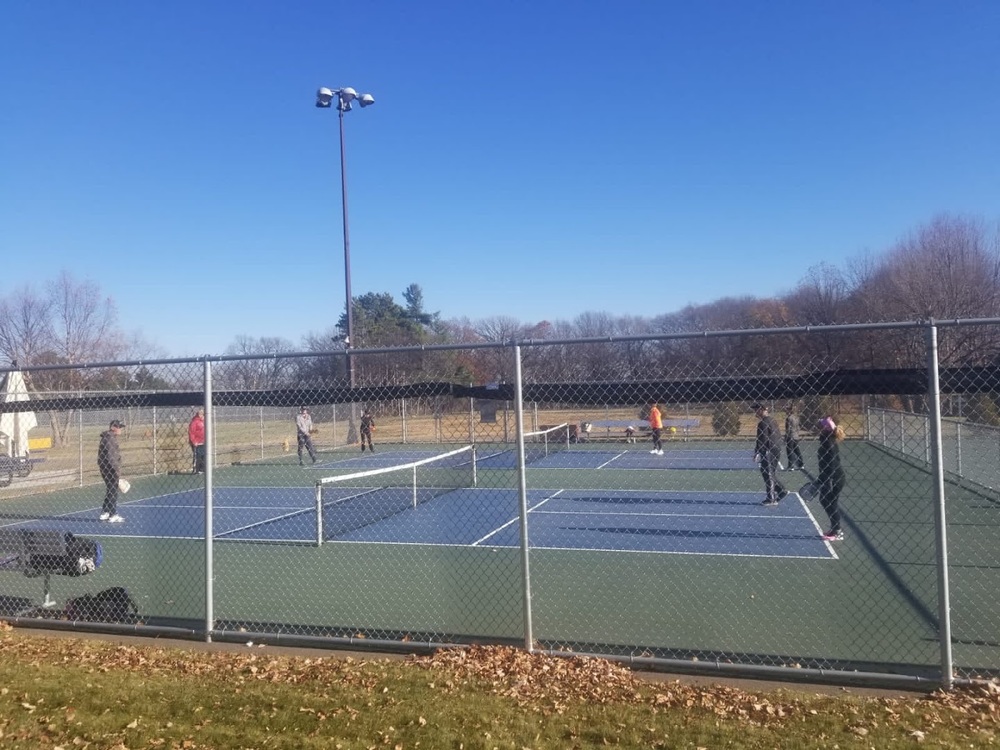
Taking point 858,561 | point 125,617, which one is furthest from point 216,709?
point 858,561

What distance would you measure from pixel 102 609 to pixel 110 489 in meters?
6.01

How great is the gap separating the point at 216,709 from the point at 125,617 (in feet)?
9.11

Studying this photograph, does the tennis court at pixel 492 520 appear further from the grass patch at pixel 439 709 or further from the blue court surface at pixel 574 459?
the grass patch at pixel 439 709

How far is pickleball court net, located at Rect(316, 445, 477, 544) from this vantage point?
41.8 ft

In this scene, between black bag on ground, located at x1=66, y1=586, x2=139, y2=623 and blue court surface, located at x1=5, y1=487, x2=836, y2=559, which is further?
blue court surface, located at x1=5, y1=487, x2=836, y2=559

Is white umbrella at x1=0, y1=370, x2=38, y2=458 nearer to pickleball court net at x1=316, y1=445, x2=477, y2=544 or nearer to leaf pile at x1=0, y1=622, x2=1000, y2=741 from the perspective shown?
pickleball court net at x1=316, y1=445, x2=477, y2=544

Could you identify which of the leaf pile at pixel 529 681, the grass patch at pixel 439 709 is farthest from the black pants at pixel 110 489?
the grass patch at pixel 439 709

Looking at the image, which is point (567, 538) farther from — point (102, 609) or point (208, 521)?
point (102, 609)

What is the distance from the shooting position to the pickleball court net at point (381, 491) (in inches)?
502

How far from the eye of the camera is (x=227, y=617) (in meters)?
7.70

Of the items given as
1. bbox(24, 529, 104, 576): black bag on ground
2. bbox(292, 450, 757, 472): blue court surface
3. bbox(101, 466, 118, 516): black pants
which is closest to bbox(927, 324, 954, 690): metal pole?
bbox(24, 529, 104, 576): black bag on ground

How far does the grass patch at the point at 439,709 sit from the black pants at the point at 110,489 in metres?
6.44

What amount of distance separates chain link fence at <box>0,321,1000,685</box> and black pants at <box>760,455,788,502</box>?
0.07 metres

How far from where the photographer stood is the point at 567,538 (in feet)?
39.5
